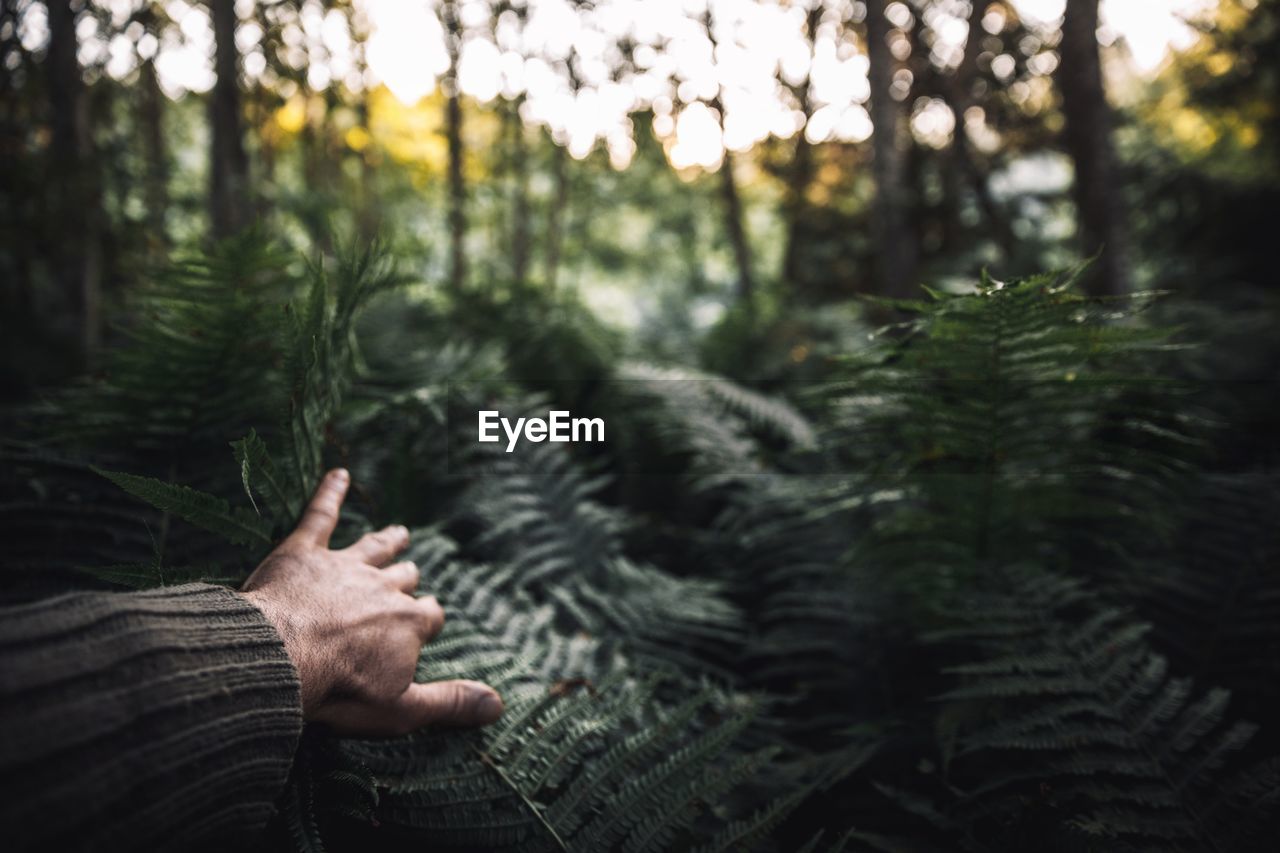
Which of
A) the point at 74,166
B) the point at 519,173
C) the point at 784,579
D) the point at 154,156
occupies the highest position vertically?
the point at 154,156

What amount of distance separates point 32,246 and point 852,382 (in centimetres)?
608

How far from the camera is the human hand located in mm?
1036

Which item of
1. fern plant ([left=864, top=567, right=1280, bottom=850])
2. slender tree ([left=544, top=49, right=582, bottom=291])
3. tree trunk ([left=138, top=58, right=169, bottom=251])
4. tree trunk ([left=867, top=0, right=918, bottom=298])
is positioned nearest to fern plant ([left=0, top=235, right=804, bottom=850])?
fern plant ([left=864, top=567, right=1280, bottom=850])

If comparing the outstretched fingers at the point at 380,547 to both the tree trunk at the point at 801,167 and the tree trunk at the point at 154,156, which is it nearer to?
the tree trunk at the point at 154,156

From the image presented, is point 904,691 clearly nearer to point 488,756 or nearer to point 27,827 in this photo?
point 488,756

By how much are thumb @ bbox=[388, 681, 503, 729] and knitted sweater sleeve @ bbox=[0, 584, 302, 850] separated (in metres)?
0.27

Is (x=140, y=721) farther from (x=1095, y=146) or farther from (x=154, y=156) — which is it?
(x=154, y=156)

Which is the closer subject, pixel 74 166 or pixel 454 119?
pixel 74 166

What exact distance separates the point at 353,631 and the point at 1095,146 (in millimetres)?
5125

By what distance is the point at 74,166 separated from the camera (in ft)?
14.0

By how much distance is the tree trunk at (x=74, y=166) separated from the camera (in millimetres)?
4184

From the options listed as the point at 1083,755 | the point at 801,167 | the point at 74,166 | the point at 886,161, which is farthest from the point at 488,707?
the point at 801,167

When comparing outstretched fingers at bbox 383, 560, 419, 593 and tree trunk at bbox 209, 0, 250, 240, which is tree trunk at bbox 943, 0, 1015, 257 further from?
outstretched fingers at bbox 383, 560, 419, 593

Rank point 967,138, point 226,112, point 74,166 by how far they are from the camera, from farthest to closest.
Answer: point 967,138, point 226,112, point 74,166
